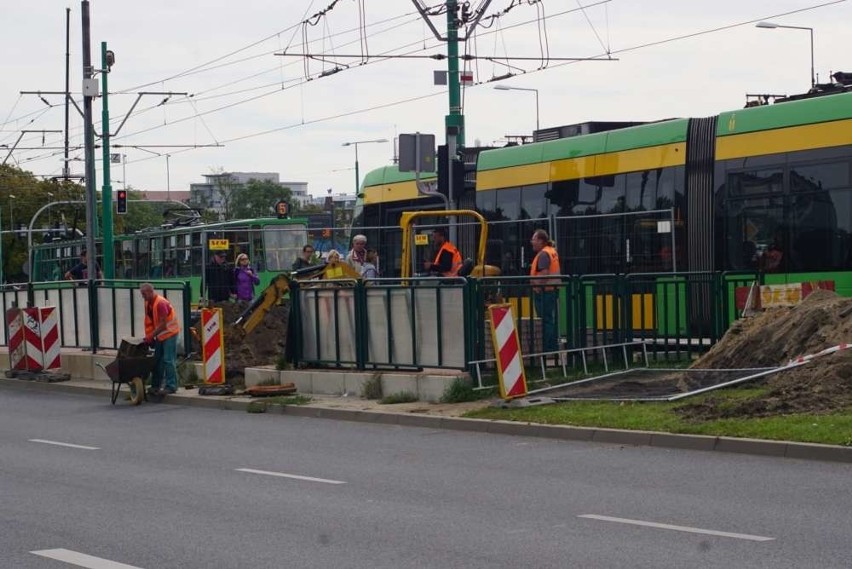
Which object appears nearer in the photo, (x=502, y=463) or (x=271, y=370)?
(x=502, y=463)

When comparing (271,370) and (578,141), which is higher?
(578,141)

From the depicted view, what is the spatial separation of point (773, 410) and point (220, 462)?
5556 millimetres

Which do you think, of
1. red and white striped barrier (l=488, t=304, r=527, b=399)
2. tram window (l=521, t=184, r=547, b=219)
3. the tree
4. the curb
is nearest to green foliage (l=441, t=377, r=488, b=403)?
the curb

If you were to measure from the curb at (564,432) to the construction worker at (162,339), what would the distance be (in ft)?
1.55

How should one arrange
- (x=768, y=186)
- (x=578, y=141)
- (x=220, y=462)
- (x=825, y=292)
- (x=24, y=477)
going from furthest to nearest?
(x=578, y=141) → (x=768, y=186) → (x=825, y=292) → (x=220, y=462) → (x=24, y=477)

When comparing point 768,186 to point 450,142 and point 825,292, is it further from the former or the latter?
point 450,142

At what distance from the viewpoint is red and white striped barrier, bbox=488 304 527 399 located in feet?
55.1

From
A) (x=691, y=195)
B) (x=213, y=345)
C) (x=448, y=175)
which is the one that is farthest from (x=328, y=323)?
(x=691, y=195)

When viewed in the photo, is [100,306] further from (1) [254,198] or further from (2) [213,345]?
(1) [254,198]

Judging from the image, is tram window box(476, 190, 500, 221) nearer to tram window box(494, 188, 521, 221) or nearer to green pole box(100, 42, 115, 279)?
tram window box(494, 188, 521, 221)

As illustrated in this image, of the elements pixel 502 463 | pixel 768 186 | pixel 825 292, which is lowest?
pixel 502 463

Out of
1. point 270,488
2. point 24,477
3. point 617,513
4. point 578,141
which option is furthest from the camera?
point 578,141

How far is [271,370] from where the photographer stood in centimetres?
2161

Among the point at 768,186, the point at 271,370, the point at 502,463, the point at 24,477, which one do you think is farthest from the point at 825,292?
the point at 24,477
